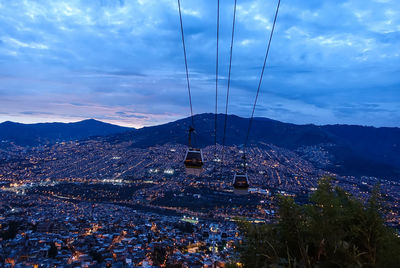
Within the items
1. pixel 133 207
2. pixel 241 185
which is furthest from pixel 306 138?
pixel 241 185

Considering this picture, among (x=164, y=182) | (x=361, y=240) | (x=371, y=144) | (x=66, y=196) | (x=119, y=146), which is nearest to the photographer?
(x=361, y=240)

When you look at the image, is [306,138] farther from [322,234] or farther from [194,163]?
[322,234]

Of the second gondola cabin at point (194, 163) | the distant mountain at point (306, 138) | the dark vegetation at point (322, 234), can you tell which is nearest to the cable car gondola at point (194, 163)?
the second gondola cabin at point (194, 163)

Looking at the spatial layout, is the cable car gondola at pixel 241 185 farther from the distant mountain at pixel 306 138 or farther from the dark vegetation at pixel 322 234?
the distant mountain at pixel 306 138

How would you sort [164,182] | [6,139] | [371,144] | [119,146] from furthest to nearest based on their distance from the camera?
[6,139]
[371,144]
[119,146]
[164,182]

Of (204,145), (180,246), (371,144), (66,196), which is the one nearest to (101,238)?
(180,246)

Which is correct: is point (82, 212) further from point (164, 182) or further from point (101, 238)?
point (164, 182)

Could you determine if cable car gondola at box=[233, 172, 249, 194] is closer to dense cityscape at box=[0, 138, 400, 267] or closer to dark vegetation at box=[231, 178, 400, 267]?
dense cityscape at box=[0, 138, 400, 267]
